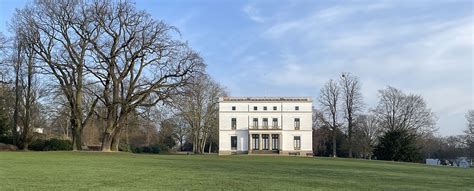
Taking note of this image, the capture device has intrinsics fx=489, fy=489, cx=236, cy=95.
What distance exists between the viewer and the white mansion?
90.6 m

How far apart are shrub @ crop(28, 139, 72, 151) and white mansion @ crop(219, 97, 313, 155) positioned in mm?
40275

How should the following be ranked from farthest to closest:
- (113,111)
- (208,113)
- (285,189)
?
(208,113), (113,111), (285,189)

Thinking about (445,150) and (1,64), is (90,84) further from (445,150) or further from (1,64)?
(445,150)

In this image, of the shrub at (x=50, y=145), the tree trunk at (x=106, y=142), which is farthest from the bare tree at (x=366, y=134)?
the shrub at (x=50, y=145)

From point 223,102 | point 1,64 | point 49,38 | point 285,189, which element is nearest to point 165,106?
point 49,38

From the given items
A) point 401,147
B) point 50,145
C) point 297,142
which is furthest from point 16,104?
point 297,142

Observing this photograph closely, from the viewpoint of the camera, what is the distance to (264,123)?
92000 millimetres

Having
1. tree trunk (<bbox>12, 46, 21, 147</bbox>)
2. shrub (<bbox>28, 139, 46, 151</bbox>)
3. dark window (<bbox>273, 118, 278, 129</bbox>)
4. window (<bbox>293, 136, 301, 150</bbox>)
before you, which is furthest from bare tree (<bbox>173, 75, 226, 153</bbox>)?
tree trunk (<bbox>12, 46, 21, 147</bbox>)

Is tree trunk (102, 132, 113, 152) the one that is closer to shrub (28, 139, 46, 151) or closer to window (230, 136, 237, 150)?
shrub (28, 139, 46, 151)

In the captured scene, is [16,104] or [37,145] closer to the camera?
[16,104]

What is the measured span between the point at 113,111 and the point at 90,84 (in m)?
3.54

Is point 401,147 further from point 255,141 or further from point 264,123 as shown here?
point 264,123

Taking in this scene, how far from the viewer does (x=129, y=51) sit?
46.2 meters

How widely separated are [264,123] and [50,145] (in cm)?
4685
